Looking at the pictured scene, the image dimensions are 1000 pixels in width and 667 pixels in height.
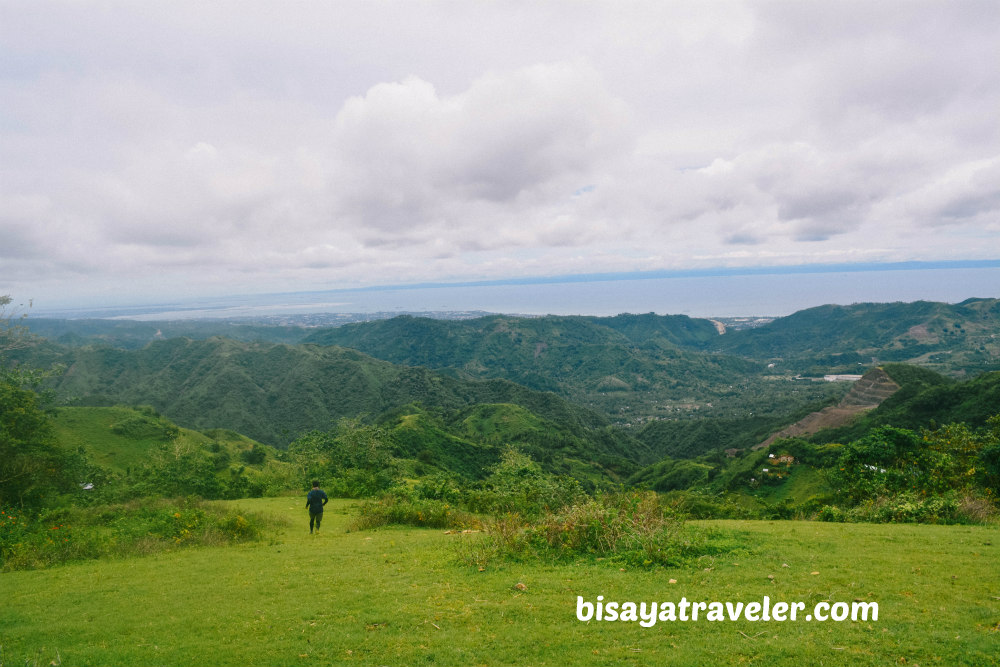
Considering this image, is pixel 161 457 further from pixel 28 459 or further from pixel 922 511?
pixel 922 511

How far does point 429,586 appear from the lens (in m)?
9.32

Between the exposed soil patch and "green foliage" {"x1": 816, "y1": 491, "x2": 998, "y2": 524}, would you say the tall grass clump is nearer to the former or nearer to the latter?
"green foliage" {"x1": 816, "y1": 491, "x2": 998, "y2": 524}

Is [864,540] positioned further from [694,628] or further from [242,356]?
[242,356]

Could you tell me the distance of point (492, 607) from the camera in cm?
809

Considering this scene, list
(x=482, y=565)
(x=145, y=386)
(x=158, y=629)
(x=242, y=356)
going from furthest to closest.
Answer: (x=242, y=356)
(x=145, y=386)
(x=482, y=565)
(x=158, y=629)

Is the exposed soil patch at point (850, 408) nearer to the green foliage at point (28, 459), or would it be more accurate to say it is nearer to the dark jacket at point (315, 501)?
the dark jacket at point (315, 501)

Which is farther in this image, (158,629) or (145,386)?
(145,386)

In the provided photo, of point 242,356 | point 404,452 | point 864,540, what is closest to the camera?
point 864,540

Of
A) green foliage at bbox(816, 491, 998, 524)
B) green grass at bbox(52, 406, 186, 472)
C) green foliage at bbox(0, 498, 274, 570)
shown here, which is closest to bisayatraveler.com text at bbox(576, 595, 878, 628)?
green foliage at bbox(816, 491, 998, 524)

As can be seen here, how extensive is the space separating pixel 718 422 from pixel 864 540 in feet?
355

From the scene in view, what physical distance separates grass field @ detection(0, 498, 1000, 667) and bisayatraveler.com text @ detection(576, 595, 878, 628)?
0.17 meters

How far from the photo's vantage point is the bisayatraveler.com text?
24.0ft

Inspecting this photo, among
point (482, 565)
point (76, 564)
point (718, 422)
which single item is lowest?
point (718, 422)

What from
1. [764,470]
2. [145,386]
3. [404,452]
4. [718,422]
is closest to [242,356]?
[145,386]
